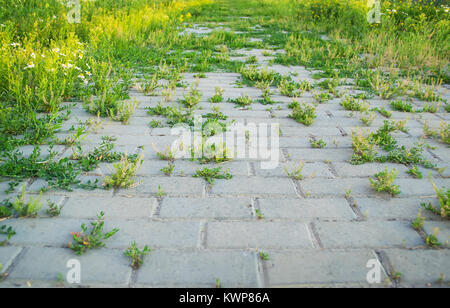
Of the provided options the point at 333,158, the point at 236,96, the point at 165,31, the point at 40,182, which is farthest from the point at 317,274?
the point at 165,31

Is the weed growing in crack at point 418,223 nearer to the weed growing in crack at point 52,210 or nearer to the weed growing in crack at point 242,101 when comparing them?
the weed growing in crack at point 52,210

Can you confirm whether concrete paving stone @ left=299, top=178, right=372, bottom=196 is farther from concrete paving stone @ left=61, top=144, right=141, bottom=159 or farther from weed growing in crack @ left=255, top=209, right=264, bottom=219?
concrete paving stone @ left=61, top=144, right=141, bottom=159

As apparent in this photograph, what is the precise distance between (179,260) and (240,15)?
1279cm

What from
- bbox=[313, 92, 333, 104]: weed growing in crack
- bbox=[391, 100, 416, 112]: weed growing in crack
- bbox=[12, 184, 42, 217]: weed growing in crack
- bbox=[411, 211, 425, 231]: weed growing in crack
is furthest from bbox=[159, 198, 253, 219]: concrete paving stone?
bbox=[391, 100, 416, 112]: weed growing in crack

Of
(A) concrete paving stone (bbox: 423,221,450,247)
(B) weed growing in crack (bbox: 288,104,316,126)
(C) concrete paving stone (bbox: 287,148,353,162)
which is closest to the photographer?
(A) concrete paving stone (bbox: 423,221,450,247)

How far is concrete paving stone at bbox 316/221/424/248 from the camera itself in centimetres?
218

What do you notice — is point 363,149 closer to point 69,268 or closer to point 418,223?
point 418,223

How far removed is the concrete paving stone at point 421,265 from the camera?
6.25ft

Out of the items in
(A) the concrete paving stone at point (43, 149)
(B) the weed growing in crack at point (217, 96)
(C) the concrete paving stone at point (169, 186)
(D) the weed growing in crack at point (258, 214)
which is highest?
(B) the weed growing in crack at point (217, 96)

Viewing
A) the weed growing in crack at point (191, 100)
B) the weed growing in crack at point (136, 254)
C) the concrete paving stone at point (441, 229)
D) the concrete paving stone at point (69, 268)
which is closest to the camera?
the concrete paving stone at point (69, 268)

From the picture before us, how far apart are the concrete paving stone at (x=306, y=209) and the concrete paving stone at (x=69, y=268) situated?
1004mm

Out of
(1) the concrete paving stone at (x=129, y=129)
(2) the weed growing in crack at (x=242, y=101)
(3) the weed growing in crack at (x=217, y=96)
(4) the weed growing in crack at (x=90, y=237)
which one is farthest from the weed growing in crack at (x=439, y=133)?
(4) the weed growing in crack at (x=90, y=237)

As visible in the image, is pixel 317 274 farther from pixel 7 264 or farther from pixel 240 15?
pixel 240 15
